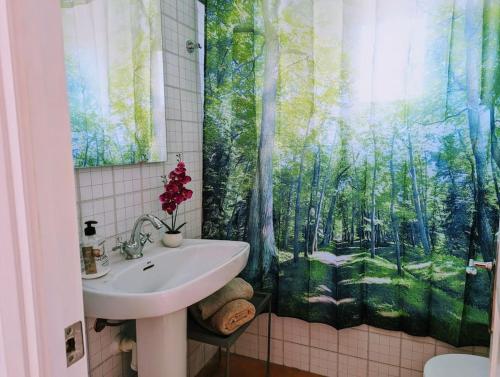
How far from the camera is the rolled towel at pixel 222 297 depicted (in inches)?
64.9

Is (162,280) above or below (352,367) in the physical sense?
above

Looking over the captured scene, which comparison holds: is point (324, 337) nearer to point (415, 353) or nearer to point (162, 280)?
point (415, 353)

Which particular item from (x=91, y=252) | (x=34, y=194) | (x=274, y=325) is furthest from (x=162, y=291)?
(x=274, y=325)

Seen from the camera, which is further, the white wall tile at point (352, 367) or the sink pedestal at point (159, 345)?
the white wall tile at point (352, 367)

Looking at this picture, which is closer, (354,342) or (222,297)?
(222,297)

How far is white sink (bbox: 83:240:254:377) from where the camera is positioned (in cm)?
114

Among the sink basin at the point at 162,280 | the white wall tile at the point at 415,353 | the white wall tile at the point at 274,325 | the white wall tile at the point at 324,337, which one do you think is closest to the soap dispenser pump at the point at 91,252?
the sink basin at the point at 162,280

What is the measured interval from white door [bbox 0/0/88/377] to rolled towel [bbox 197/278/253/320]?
114 cm

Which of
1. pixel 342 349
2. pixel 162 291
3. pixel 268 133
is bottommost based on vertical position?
pixel 342 349

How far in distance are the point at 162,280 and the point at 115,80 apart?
822 mm

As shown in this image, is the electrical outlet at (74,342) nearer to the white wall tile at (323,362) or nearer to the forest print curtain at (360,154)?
the forest print curtain at (360,154)

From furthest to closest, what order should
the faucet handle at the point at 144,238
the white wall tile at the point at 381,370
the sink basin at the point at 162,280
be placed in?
the white wall tile at the point at 381,370, the faucet handle at the point at 144,238, the sink basin at the point at 162,280

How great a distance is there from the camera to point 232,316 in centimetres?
162

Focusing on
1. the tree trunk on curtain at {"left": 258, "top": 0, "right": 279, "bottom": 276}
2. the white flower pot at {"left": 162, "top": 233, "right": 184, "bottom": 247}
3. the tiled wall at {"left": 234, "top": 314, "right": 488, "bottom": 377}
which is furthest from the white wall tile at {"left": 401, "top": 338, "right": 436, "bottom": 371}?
the white flower pot at {"left": 162, "top": 233, "right": 184, "bottom": 247}
